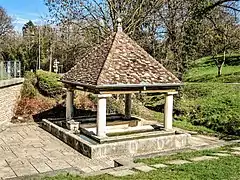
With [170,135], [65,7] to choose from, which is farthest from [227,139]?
[65,7]

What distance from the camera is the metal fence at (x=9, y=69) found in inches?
647

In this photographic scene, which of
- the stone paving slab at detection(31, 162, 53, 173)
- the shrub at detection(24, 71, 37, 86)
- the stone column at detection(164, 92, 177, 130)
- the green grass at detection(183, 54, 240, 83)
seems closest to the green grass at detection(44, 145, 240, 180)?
the stone paving slab at detection(31, 162, 53, 173)

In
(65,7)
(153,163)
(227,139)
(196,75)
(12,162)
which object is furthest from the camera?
(196,75)

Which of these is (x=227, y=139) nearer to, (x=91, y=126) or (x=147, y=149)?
(x=147, y=149)

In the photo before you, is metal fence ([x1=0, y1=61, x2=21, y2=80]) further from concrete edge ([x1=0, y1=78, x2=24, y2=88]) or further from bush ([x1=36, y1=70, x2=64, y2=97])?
bush ([x1=36, y1=70, x2=64, y2=97])

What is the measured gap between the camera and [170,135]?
39.3 ft

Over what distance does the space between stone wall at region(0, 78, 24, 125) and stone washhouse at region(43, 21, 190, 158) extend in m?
3.41

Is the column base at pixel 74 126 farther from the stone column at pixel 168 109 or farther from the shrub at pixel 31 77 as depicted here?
the shrub at pixel 31 77

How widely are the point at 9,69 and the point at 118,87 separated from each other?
8.94 m

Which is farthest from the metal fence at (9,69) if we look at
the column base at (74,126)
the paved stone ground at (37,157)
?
the column base at (74,126)

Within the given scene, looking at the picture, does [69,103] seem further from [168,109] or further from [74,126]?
[168,109]

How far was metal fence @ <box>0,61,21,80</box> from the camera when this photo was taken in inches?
647

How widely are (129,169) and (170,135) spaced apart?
4.17 meters

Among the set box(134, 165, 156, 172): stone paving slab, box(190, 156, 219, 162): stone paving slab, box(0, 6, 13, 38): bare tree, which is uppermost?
box(0, 6, 13, 38): bare tree
